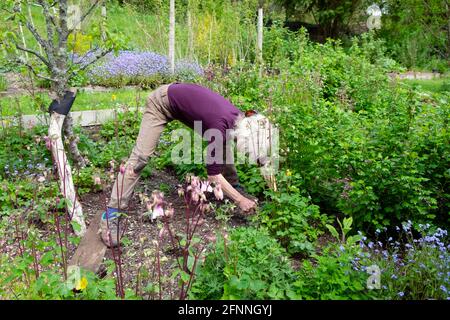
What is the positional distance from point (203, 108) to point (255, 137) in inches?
18.4

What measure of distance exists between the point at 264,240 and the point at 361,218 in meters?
1.09

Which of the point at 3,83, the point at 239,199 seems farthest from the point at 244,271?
the point at 3,83

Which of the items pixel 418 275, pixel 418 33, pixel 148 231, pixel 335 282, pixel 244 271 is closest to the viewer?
pixel 335 282

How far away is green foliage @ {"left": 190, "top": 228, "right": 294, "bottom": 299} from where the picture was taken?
251 cm

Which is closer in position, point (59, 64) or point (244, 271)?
point (244, 271)

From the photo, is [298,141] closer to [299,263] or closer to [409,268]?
[299,263]

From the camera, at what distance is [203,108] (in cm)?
367

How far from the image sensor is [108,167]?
4.75 m

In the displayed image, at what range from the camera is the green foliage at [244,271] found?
8.22ft

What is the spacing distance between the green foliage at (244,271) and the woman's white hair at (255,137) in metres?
0.92

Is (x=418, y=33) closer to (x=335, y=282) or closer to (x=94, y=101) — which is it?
(x=94, y=101)

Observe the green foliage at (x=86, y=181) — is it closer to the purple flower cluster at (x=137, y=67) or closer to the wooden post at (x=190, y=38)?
the purple flower cluster at (x=137, y=67)

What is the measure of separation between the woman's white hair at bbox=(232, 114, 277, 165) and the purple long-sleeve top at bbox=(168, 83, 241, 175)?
0.09 m

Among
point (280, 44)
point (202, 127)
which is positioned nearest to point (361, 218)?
point (202, 127)
